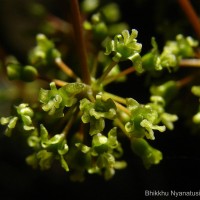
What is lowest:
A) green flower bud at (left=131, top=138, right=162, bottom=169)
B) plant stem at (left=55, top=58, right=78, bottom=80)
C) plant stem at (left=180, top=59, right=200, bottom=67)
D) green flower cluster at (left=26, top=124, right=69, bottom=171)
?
green flower cluster at (left=26, top=124, right=69, bottom=171)

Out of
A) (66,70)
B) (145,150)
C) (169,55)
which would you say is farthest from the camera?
(66,70)

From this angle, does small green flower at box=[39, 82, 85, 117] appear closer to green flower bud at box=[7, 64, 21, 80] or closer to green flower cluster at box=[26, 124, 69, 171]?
green flower cluster at box=[26, 124, 69, 171]

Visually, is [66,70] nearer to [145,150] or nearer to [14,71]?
[14,71]

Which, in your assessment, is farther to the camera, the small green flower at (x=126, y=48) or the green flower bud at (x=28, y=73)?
the green flower bud at (x=28, y=73)

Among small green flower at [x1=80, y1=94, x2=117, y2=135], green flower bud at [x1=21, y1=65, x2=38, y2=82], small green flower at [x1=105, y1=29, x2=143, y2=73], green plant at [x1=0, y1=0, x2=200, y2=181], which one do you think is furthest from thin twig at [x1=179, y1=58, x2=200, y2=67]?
green flower bud at [x1=21, y1=65, x2=38, y2=82]

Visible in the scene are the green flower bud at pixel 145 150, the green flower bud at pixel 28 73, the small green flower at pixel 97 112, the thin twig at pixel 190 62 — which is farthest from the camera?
the thin twig at pixel 190 62

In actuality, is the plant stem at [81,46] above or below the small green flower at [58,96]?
above

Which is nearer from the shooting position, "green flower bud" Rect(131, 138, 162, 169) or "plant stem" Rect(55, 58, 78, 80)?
"green flower bud" Rect(131, 138, 162, 169)

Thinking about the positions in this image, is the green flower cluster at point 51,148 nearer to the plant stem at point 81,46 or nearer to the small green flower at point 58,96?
the small green flower at point 58,96

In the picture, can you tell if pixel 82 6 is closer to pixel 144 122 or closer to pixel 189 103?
pixel 189 103

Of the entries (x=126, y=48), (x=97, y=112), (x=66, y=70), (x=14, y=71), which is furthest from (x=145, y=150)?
(x=14, y=71)

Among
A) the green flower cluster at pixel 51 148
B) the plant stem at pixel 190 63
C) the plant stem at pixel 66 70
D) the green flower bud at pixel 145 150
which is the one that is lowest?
the green flower cluster at pixel 51 148

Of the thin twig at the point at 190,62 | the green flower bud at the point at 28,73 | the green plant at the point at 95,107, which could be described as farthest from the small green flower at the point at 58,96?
the thin twig at the point at 190,62
